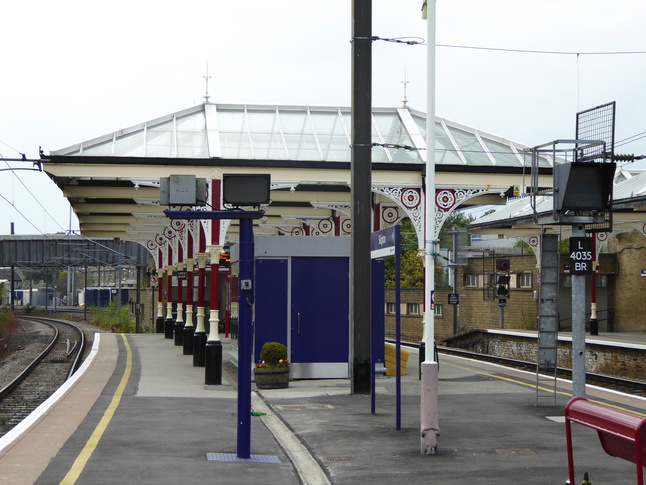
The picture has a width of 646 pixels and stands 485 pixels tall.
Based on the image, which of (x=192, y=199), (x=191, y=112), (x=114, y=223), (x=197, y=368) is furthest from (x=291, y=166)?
(x=114, y=223)

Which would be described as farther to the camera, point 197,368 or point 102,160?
point 197,368

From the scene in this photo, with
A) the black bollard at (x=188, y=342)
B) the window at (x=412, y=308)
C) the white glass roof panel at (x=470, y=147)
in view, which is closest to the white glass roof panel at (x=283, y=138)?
the white glass roof panel at (x=470, y=147)

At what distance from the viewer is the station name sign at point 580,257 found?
34.9ft

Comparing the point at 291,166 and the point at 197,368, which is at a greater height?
the point at 291,166

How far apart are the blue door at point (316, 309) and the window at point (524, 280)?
2995 centimetres

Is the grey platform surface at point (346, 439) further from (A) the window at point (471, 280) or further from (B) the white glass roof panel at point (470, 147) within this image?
(A) the window at point (471, 280)

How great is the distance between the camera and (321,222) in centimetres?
3316

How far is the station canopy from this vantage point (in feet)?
68.6

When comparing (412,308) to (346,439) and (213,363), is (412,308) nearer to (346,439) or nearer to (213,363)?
(213,363)

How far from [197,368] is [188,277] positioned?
6908mm

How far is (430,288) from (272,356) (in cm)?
749

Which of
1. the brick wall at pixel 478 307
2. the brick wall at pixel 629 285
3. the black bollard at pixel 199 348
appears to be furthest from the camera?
the brick wall at pixel 478 307

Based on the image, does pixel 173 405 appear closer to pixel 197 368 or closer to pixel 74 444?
pixel 74 444

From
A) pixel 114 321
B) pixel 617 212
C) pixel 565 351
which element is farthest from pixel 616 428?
pixel 114 321
